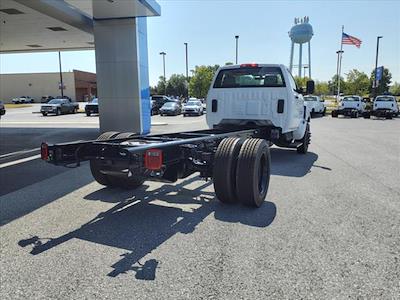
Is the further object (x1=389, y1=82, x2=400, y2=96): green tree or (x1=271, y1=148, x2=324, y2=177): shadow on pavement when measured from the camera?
(x1=389, y1=82, x2=400, y2=96): green tree

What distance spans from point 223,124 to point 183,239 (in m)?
5.31

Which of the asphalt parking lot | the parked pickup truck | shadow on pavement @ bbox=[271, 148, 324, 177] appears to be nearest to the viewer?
the asphalt parking lot

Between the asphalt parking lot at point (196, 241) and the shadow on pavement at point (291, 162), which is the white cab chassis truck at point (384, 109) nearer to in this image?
the shadow on pavement at point (291, 162)

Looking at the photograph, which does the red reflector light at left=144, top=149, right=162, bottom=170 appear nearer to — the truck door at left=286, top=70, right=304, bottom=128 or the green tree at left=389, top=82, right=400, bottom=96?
the truck door at left=286, top=70, right=304, bottom=128

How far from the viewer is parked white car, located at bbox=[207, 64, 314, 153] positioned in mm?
8344

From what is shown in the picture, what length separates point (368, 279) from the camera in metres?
3.15

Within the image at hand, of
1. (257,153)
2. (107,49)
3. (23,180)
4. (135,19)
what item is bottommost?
(23,180)

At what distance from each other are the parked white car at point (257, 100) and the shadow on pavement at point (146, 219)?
3.01 m

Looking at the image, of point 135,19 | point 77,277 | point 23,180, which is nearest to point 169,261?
point 77,277

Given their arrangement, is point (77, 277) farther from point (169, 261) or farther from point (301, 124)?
point (301, 124)

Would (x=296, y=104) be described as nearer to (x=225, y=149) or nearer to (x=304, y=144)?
(x=304, y=144)

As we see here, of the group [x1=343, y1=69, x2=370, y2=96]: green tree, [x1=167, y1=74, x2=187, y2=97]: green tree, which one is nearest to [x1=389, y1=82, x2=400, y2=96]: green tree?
[x1=343, y1=69, x2=370, y2=96]: green tree

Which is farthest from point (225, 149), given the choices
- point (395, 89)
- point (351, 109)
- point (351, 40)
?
point (395, 89)

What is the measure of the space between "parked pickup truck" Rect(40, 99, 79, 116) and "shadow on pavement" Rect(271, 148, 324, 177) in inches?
1053
